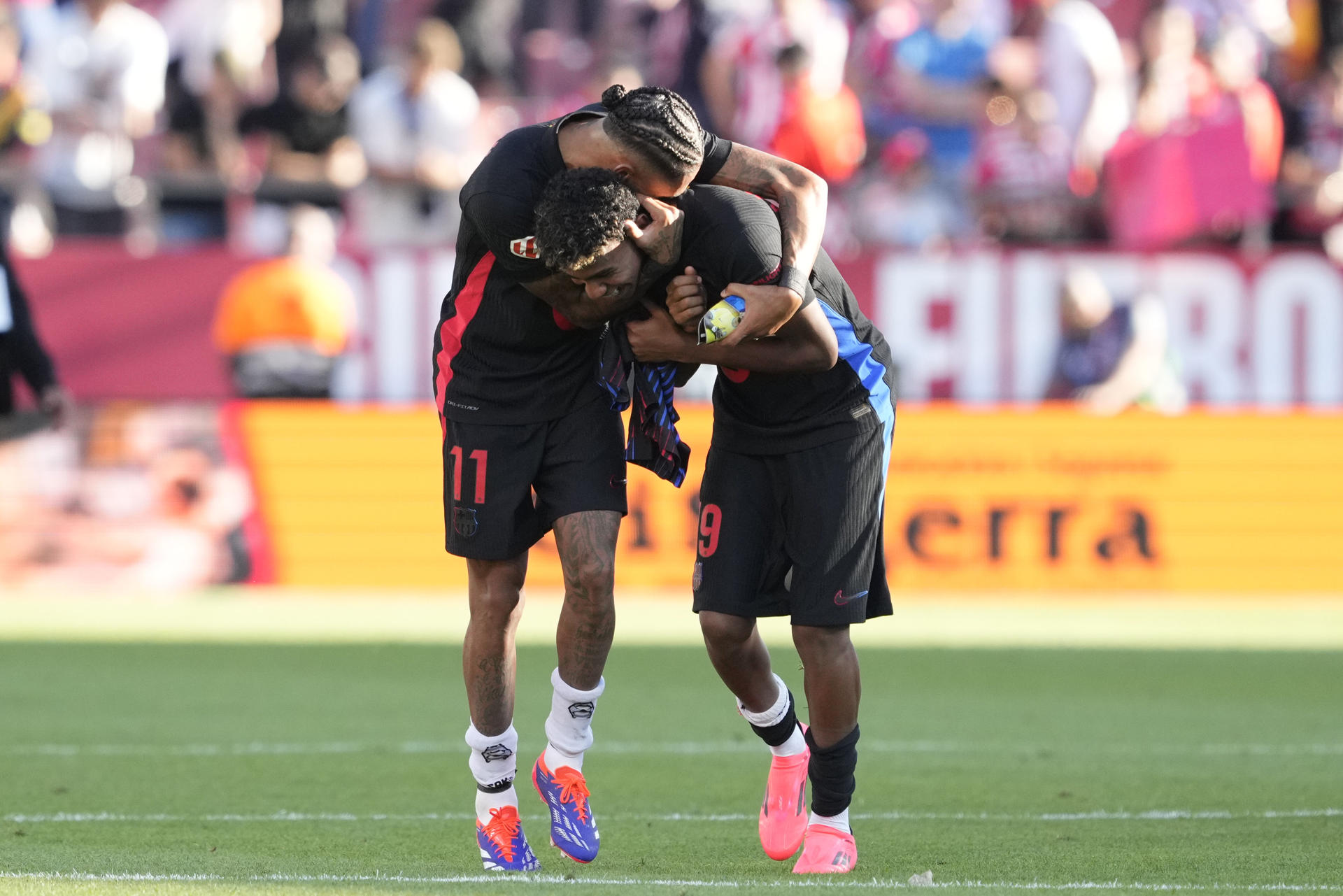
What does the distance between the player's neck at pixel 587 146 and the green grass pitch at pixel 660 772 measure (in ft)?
6.28

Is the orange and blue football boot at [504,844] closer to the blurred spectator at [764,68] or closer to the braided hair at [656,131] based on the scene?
the braided hair at [656,131]

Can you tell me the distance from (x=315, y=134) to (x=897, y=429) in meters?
5.57

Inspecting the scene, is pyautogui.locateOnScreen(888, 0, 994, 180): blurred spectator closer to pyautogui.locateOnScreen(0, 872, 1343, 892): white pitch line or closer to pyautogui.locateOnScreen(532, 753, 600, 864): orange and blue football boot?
pyautogui.locateOnScreen(532, 753, 600, 864): orange and blue football boot

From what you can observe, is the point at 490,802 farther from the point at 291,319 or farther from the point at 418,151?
the point at 418,151

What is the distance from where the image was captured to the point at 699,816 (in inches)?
250

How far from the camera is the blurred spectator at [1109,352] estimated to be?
14.2 meters

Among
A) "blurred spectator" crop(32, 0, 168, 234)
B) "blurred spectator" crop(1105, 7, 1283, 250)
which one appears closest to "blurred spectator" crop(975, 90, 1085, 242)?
"blurred spectator" crop(1105, 7, 1283, 250)

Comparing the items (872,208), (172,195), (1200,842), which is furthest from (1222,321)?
(1200,842)

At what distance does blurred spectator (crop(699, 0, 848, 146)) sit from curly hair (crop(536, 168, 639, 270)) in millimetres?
10464

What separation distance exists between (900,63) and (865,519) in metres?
11.0

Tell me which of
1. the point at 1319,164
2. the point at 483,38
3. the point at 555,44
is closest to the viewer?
the point at 1319,164

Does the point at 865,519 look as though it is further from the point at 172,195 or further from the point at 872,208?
the point at 172,195

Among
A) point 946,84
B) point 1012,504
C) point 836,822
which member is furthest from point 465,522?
point 946,84

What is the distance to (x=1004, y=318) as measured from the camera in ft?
48.0
